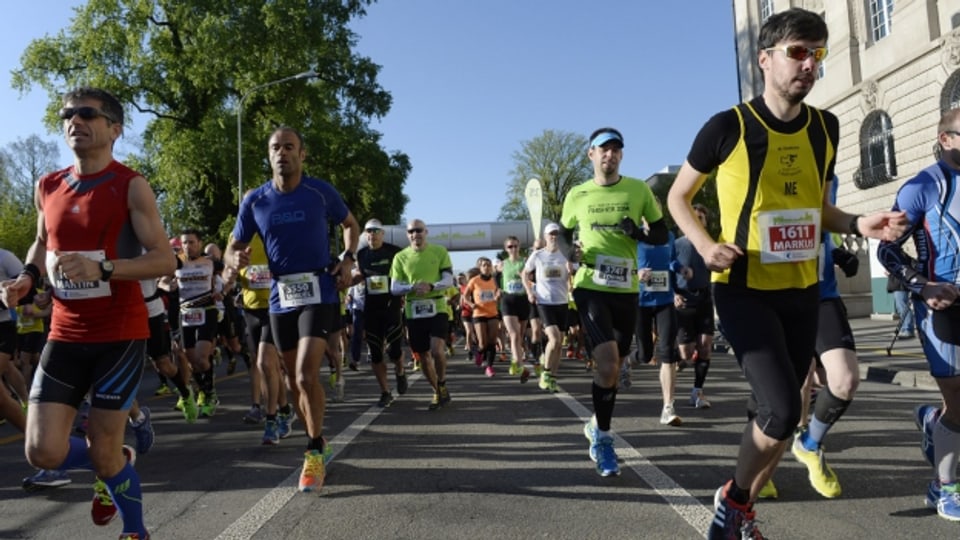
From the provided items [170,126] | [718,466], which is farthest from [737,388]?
[170,126]

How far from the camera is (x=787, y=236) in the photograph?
3.12 metres

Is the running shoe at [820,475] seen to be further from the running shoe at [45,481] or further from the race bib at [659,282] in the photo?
the running shoe at [45,481]

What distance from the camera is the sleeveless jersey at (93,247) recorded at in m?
3.25

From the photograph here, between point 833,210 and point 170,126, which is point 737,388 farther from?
point 170,126

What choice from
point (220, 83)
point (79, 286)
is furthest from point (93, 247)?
point (220, 83)

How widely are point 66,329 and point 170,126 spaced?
28098 mm

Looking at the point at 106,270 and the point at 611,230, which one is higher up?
the point at 611,230

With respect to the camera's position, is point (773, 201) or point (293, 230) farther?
point (293, 230)

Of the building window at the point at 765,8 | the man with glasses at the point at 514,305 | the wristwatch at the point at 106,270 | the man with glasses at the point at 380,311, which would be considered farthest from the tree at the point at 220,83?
the wristwatch at the point at 106,270

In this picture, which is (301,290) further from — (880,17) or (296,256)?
(880,17)

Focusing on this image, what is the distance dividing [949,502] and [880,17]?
23.2 metres

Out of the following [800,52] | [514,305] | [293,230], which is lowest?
[514,305]

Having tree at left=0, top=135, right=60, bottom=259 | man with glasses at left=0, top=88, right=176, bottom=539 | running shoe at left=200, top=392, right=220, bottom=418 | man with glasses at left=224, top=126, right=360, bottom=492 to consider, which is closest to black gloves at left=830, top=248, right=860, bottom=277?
man with glasses at left=224, top=126, right=360, bottom=492

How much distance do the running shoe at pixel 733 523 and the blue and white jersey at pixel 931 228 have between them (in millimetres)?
1544
